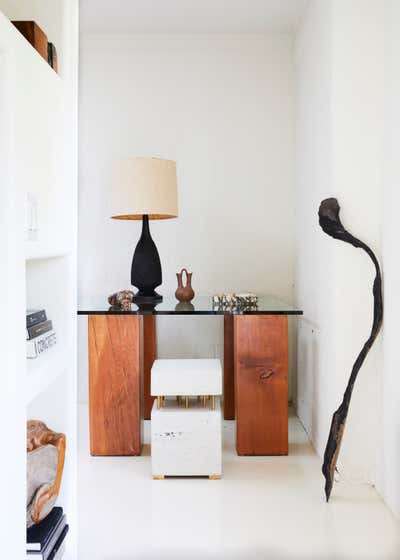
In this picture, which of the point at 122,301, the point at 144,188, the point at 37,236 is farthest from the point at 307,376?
the point at 37,236

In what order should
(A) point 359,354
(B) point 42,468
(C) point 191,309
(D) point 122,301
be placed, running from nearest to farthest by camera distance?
(B) point 42,468, (A) point 359,354, (C) point 191,309, (D) point 122,301

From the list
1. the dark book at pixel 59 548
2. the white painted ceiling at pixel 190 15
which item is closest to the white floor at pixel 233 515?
the dark book at pixel 59 548

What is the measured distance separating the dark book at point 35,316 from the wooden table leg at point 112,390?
1.30 m

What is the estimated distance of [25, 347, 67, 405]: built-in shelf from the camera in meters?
1.43

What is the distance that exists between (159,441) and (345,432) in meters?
0.80

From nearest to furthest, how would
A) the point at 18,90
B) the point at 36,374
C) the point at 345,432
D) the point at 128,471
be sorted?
the point at 18,90 → the point at 36,374 → the point at 345,432 → the point at 128,471

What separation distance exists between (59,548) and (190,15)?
120 inches

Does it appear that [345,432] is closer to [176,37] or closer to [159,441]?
[159,441]

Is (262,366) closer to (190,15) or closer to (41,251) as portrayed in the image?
(41,251)

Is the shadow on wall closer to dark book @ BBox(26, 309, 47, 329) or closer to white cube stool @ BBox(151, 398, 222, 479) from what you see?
white cube stool @ BBox(151, 398, 222, 479)

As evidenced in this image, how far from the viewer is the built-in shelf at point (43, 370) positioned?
1431 millimetres

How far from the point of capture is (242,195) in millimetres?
4020

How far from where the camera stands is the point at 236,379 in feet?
9.78

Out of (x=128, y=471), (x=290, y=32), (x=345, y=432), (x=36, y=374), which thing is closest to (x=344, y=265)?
(x=345, y=432)
